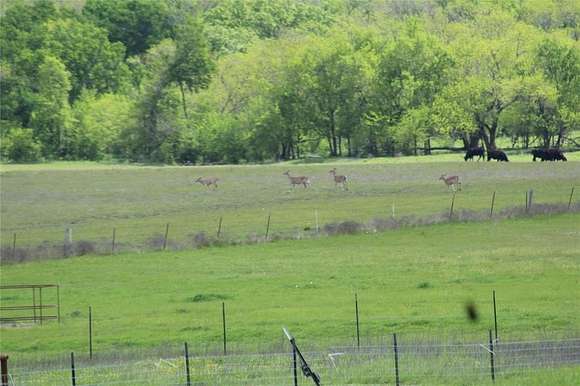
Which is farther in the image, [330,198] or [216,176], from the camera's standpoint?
[216,176]

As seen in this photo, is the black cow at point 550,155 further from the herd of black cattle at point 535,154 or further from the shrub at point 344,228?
the shrub at point 344,228

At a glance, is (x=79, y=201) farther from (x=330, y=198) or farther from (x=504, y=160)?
(x=504, y=160)

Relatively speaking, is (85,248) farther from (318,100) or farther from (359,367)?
(318,100)

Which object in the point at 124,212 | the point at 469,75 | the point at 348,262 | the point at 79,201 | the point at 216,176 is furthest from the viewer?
the point at 469,75

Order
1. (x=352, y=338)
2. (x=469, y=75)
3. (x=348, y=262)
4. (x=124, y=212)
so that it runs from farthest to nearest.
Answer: (x=469, y=75), (x=124, y=212), (x=348, y=262), (x=352, y=338)

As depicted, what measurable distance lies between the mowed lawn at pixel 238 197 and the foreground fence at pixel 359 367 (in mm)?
29244

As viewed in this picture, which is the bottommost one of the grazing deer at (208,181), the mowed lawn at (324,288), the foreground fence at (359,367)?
the mowed lawn at (324,288)

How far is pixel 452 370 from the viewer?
2878cm

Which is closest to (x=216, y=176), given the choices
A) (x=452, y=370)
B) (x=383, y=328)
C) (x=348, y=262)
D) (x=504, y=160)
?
(x=504, y=160)

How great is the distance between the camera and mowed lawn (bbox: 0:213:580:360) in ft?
125

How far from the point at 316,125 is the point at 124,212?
191ft

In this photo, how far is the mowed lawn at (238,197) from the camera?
224 ft

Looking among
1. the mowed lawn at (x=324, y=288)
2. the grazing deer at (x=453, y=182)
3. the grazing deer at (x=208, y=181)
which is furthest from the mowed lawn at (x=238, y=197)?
the mowed lawn at (x=324, y=288)

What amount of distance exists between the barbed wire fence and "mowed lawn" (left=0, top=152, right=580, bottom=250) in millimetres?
117
